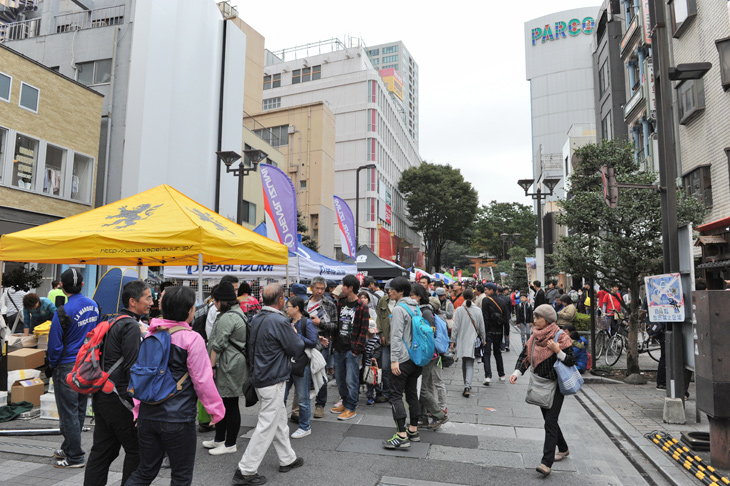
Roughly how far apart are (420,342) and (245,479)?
7.96ft

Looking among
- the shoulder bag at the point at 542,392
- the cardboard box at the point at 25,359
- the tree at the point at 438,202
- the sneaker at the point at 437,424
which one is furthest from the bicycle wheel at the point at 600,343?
the tree at the point at 438,202

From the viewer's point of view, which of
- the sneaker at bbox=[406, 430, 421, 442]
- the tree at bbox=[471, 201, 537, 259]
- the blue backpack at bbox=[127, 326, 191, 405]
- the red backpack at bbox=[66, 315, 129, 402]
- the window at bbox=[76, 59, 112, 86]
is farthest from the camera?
the tree at bbox=[471, 201, 537, 259]

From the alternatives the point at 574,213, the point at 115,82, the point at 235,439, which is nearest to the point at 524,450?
the point at 235,439

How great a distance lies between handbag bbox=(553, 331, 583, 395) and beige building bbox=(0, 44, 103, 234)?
55.0 ft

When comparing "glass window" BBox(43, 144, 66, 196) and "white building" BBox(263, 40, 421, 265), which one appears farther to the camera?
"white building" BBox(263, 40, 421, 265)

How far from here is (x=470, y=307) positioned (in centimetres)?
933

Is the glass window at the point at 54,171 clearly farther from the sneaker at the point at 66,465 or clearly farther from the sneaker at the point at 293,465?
the sneaker at the point at 293,465

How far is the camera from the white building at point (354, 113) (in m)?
50.2

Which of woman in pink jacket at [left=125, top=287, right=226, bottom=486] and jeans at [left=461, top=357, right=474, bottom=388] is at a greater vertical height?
woman in pink jacket at [left=125, top=287, right=226, bottom=486]

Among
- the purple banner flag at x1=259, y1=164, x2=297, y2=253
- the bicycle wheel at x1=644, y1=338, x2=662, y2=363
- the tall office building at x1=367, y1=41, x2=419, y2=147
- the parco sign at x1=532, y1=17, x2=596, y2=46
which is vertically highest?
A: the tall office building at x1=367, y1=41, x2=419, y2=147

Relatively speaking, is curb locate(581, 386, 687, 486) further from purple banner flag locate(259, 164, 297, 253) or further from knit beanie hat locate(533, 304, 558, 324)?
purple banner flag locate(259, 164, 297, 253)

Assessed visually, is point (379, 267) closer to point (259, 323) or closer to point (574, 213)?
point (574, 213)

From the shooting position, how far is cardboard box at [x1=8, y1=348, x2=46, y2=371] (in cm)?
796

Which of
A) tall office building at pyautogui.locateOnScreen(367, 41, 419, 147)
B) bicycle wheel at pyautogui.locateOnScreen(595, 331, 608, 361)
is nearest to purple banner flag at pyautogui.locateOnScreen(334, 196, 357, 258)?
bicycle wheel at pyautogui.locateOnScreen(595, 331, 608, 361)
